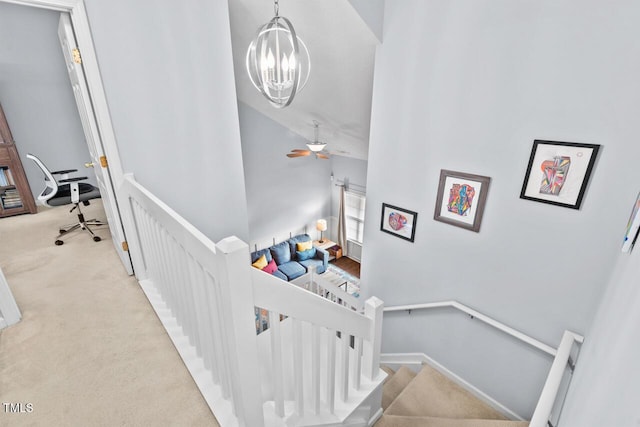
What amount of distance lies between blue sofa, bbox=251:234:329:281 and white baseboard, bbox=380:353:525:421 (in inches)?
148

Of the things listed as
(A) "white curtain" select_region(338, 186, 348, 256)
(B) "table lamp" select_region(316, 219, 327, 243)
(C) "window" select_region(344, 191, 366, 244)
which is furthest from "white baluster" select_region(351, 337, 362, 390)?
(B) "table lamp" select_region(316, 219, 327, 243)

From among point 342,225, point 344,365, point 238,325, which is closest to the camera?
point 238,325

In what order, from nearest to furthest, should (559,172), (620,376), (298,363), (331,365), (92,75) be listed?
(620,376), (298,363), (331,365), (92,75), (559,172)

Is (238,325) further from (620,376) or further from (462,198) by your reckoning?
(462,198)

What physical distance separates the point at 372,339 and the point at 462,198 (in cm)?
141

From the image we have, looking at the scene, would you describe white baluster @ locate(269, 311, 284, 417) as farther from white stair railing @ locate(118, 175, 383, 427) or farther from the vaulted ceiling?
the vaulted ceiling

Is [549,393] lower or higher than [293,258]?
higher

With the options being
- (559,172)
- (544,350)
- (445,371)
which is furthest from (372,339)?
(445,371)

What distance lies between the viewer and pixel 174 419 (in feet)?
4.18

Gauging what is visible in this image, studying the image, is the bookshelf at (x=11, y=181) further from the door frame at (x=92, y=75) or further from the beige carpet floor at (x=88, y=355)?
the door frame at (x=92, y=75)

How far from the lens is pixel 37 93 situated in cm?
384

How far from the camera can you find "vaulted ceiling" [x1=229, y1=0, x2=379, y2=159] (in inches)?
103

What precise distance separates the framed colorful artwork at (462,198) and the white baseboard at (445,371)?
1560mm

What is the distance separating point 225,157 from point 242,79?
9.92 ft
